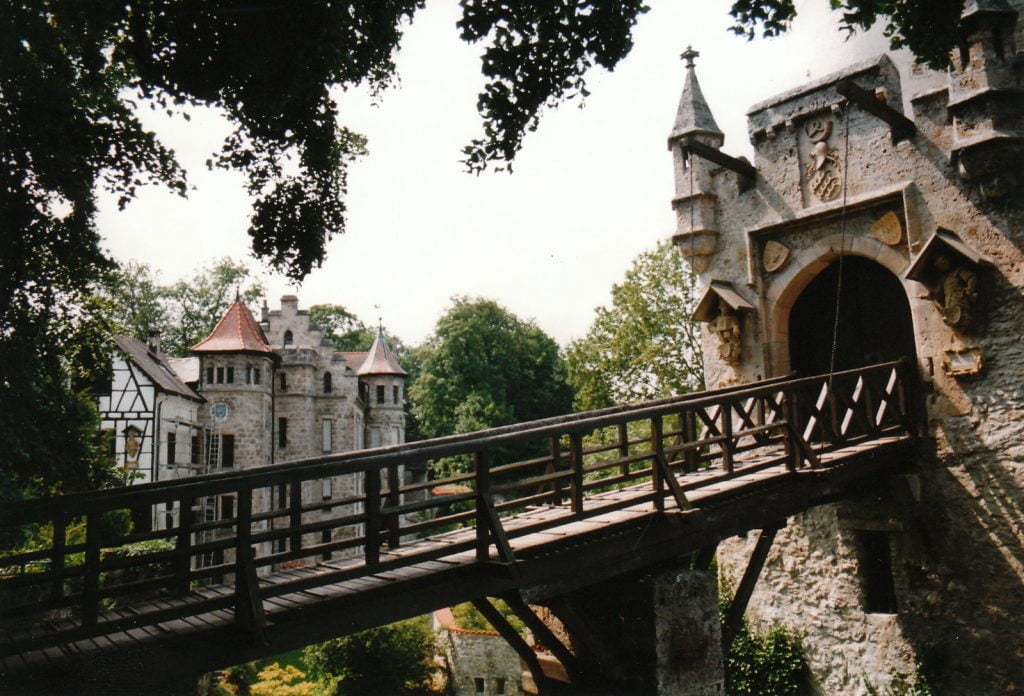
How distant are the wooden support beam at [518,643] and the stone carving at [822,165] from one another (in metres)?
6.88

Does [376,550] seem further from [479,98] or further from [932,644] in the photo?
[932,644]

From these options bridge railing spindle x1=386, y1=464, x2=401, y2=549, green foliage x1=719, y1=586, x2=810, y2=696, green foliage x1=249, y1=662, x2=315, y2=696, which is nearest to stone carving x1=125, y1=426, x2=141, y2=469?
green foliage x1=249, y1=662, x2=315, y2=696

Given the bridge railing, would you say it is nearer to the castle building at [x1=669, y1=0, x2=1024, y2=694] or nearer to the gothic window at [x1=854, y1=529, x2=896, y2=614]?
the castle building at [x1=669, y1=0, x2=1024, y2=694]

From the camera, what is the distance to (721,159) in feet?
32.3

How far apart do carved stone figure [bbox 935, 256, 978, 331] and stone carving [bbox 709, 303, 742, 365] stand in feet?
8.64

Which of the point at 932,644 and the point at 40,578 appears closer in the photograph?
the point at 40,578

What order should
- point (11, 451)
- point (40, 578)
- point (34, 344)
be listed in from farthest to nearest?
point (11, 451) → point (34, 344) → point (40, 578)

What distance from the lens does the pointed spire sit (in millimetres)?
10570

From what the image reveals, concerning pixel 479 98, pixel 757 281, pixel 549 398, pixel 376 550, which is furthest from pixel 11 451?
pixel 549 398

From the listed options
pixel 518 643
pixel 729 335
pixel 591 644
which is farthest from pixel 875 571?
pixel 518 643

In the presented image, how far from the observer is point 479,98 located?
5.50 meters

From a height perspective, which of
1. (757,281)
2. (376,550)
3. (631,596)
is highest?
(757,281)

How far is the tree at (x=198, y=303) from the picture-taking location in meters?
37.0

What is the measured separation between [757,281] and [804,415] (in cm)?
199
